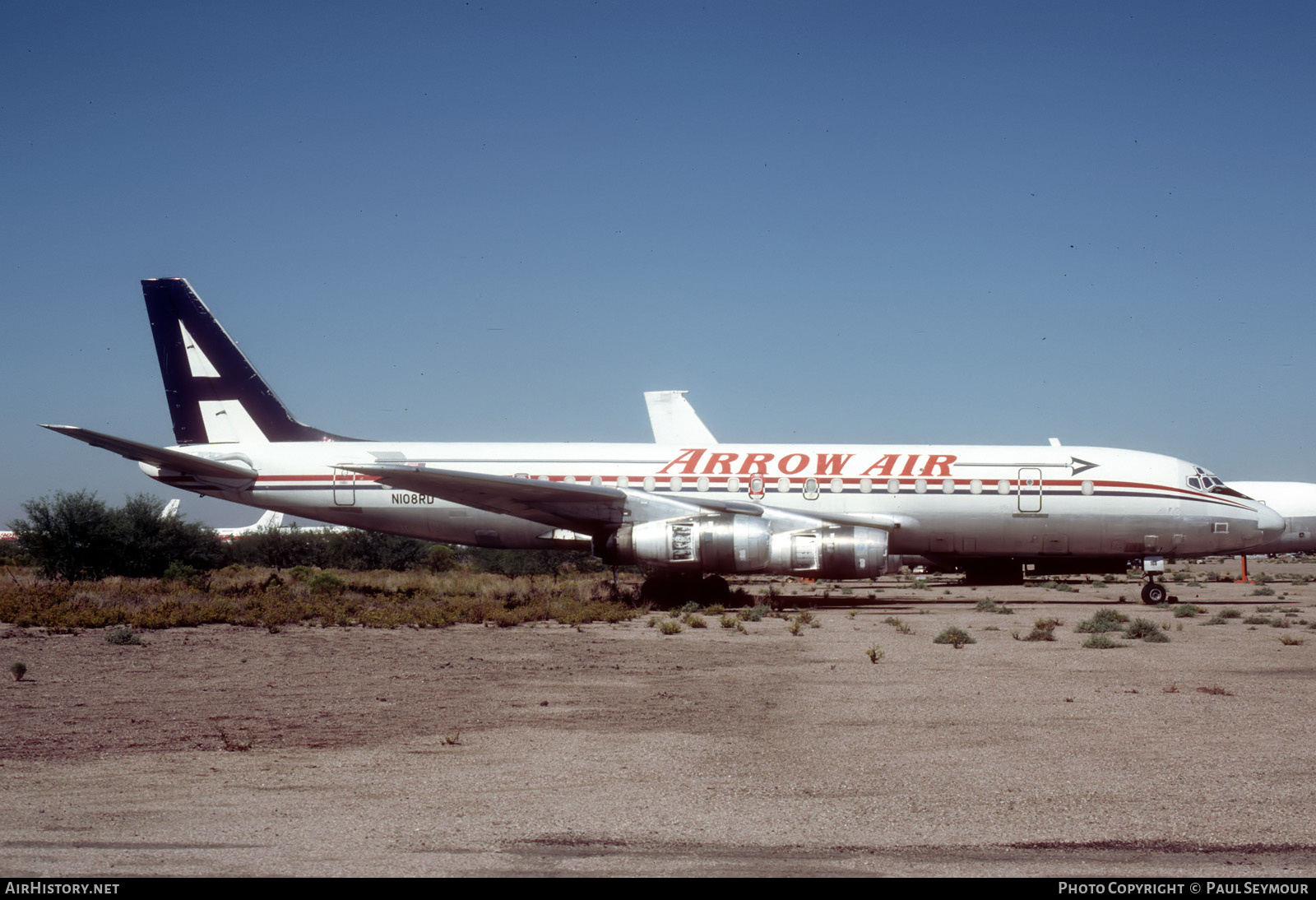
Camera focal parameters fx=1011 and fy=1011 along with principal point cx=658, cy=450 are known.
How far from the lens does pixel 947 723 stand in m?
8.09

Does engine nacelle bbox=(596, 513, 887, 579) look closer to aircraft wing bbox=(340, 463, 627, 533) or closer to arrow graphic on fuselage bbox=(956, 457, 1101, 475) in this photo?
aircraft wing bbox=(340, 463, 627, 533)

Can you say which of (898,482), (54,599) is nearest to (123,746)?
(54,599)

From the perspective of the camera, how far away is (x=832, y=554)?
18953 mm

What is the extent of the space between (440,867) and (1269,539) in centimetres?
2149

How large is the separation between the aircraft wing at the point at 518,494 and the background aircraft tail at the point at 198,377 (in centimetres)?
403

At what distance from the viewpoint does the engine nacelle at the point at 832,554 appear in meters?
18.9

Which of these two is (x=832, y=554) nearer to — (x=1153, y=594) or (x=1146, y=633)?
(x=1146, y=633)

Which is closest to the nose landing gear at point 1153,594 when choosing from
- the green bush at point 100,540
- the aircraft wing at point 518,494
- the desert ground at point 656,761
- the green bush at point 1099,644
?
the green bush at point 1099,644

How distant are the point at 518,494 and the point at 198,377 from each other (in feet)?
27.6

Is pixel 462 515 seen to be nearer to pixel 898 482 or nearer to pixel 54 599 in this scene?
pixel 54 599

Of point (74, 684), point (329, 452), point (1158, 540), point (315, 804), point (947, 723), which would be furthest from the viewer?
point (329, 452)

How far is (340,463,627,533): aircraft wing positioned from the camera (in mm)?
18797

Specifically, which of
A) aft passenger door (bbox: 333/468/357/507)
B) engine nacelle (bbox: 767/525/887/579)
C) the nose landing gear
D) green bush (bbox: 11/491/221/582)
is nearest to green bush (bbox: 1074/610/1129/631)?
engine nacelle (bbox: 767/525/887/579)

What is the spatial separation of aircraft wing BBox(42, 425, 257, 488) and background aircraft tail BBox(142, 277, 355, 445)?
1.12m
